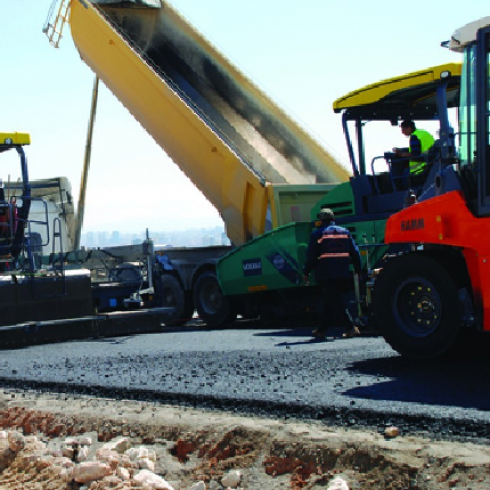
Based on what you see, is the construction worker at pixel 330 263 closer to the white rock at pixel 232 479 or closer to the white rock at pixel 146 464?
the white rock at pixel 146 464

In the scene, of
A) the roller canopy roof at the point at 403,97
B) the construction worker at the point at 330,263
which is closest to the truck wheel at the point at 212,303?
the construction worker at the point at 330,263

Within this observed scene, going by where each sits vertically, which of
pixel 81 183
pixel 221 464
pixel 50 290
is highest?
pixel 81 183

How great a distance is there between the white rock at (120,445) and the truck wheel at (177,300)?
6760 millimetres

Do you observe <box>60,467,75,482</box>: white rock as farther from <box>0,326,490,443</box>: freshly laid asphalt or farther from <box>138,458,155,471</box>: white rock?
<box>0,326,490,443</box>: freshly laid asphalt

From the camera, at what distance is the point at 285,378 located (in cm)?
527

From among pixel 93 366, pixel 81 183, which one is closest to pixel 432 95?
pixel 93 366

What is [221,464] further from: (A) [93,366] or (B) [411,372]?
(A) [93,366]

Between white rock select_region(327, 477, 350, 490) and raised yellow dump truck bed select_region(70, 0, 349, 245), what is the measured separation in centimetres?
679

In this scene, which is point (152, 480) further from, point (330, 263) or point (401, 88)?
point (401, 88)

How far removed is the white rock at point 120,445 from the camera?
4.15 meters

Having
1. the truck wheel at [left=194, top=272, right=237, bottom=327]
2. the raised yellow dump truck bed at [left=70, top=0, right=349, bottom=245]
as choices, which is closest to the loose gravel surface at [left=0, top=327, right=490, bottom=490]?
the truck wheel at [left=194, top=272, right=237, bottom=327]

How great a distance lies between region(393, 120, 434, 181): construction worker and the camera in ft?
25.2

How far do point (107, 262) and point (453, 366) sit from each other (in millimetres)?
6241

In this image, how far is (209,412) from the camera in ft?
15.0
